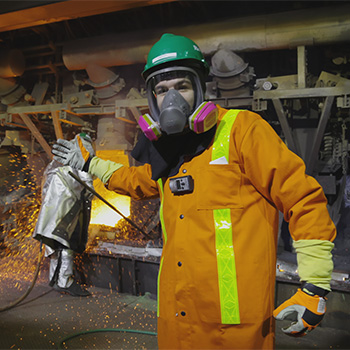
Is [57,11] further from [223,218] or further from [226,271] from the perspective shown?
[226,271]

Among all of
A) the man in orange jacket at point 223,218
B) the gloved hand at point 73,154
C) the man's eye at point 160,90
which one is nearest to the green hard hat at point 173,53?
the man in orange jacket at point 223,218

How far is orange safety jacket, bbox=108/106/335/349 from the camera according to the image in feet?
4.60

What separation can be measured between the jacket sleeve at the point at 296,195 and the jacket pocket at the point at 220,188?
7 cm

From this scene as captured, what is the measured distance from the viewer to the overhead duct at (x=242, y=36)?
4359mm

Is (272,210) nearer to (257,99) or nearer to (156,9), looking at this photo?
(257,99)

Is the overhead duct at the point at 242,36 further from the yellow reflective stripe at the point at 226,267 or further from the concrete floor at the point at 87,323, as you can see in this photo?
the yellow reflective stripe at the point at 226,267

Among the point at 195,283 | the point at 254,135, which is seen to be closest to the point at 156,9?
the point at 254,135

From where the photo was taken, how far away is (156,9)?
550cm

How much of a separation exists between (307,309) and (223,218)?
1.63 feet

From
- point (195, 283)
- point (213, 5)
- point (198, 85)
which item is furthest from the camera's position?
point (213, 5)

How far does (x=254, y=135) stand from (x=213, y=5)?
15.1ft

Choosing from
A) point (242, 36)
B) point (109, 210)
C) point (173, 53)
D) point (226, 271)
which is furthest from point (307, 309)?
point (109, 210)

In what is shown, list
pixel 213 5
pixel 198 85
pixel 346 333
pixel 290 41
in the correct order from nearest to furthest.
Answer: pixel 198 85 → pixel 346 333 → pixel 290 41 → pixel 213 5

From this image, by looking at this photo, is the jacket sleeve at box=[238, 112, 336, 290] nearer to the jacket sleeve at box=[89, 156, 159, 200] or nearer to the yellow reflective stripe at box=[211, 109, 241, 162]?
the yellow reflective stripe at box=[211, 109, 241, 162]
